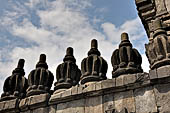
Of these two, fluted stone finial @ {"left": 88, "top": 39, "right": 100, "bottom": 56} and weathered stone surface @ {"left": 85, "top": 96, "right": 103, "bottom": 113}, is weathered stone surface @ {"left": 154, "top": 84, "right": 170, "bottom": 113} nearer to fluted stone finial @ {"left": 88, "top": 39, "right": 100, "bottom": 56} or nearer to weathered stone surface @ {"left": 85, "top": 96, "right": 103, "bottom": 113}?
weathered stone surface @ {"left": 85, "top": 96, "right": 103, "bottom": 113}

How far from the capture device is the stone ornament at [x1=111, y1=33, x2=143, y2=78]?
23.6ft

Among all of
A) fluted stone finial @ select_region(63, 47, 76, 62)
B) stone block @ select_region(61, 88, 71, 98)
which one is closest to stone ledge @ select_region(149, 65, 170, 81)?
stone block @ select_region(61, 88, 71, 98)

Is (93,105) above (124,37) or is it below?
below

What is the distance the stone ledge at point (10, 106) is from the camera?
795 centimetres

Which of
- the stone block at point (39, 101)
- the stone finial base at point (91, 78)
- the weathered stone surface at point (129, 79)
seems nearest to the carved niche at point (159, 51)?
the weathered stone surface at point (129, 79)

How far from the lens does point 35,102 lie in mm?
7684

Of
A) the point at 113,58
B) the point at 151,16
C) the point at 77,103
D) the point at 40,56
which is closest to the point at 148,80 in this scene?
the point at 113,58

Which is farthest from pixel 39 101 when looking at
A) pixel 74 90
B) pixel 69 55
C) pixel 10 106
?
pixel 69 55

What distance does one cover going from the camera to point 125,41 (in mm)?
7945

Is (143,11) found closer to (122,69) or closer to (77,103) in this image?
(122,69)

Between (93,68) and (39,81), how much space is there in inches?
67.5

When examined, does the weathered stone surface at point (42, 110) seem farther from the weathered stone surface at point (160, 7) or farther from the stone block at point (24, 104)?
the weathered stone surface at point (160, 7)

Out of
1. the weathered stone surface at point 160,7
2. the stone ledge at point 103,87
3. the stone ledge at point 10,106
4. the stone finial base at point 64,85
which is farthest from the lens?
the weathered stone surface at point 160,7

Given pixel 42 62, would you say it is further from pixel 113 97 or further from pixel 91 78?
pixel 113 97
